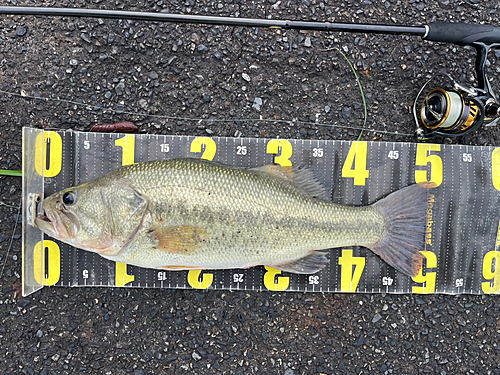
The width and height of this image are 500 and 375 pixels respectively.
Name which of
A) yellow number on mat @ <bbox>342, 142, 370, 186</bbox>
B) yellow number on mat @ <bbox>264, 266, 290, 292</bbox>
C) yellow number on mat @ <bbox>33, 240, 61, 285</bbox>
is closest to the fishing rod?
yellow number on mat @ <bbox>342, 142, 370, 186</bbox>

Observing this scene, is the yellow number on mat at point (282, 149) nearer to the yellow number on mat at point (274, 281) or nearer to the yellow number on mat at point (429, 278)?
the yellow number on mat at point (274, 281)

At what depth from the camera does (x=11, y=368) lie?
112 inches

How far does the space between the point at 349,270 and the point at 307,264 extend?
1.66 feet

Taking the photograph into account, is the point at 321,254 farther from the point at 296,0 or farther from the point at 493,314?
the point at 296,0

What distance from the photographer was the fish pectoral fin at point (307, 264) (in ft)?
8.58

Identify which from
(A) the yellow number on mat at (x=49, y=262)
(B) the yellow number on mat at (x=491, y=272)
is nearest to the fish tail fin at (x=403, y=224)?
(B) the yellow number on mat at (x=491, y=272)

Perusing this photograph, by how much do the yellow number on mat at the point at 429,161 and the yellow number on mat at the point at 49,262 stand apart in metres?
3.27

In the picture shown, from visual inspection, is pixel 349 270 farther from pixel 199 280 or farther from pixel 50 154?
pixel 50 154

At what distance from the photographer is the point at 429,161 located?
2.89m

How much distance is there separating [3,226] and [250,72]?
260cm

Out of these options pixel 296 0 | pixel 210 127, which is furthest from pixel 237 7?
pixel 210 127

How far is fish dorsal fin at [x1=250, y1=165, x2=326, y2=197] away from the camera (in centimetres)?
258

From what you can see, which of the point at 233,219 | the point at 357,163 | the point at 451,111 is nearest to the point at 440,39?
the point at 451,111

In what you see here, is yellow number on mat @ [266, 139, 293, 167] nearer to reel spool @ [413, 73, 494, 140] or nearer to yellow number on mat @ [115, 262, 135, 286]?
reel spool @ [413, 73, 494, 140]
